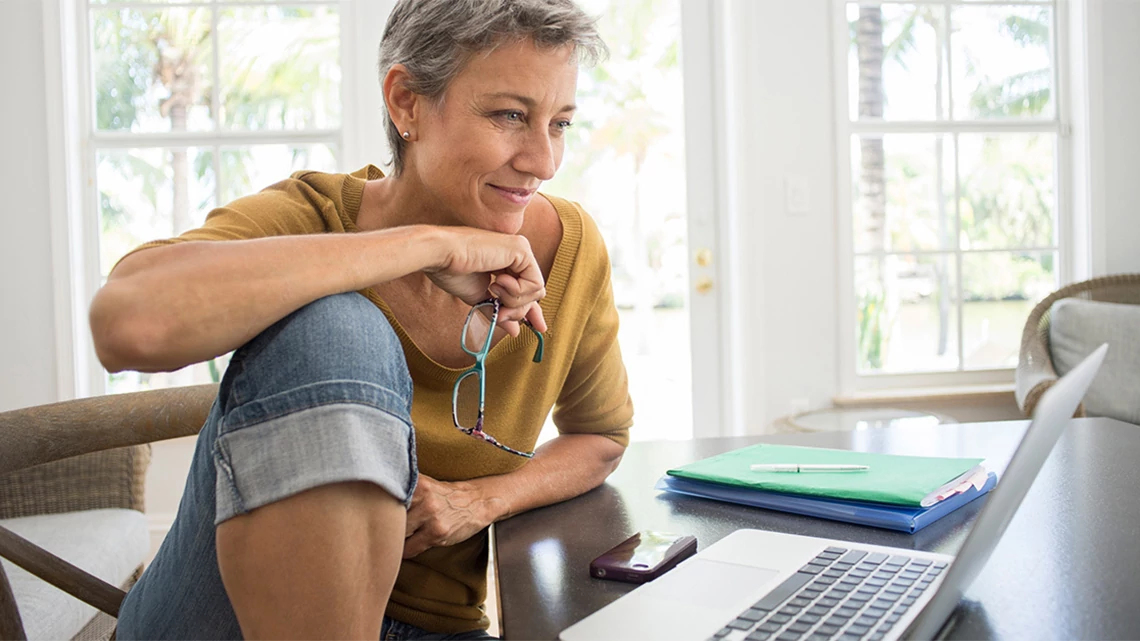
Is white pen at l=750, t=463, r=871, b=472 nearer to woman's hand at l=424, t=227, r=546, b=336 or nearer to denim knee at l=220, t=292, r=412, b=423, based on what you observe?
woman's hand at l=424, t=227, r=546, b=336

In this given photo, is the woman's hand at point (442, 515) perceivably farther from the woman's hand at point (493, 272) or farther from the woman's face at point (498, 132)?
the woman's face at point (498, 132)

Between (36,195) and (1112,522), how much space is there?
3.21 meters

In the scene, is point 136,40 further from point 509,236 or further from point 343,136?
point 509,236

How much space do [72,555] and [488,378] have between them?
104cm

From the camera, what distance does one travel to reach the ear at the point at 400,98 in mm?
1193

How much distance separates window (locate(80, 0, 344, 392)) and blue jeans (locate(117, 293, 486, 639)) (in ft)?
8.43

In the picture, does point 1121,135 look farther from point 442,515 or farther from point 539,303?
point 442,515

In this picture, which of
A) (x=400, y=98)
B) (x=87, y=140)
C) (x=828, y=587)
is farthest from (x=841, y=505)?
(x=87, y=140)

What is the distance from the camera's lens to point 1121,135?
3.42 metres

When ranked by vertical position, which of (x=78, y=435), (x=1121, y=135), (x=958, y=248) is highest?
(x=1121, y=135)

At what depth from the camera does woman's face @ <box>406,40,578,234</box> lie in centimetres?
113

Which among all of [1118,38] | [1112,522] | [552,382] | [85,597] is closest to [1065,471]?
[1112,522]

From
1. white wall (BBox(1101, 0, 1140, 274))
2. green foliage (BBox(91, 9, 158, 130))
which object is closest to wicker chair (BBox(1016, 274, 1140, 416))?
white wall (BBox(1101, 0, 1140, 274))

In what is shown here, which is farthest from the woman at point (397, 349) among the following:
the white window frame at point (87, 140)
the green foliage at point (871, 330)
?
the green foliage at point (871, 330)
